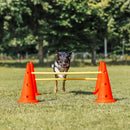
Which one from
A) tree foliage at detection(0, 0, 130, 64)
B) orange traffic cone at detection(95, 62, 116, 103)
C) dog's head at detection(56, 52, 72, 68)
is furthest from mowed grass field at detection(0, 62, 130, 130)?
tree foliage at detection(0, 0, 130, 64)

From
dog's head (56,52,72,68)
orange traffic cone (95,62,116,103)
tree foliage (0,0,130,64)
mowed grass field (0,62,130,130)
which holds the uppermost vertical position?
tree foliage (0,0,130,64)

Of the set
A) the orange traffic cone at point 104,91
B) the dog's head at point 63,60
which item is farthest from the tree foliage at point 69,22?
the orange traffic cone at point 104,91

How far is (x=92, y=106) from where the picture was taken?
9.17 m

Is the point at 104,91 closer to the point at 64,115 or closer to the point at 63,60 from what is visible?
the point at 64,115

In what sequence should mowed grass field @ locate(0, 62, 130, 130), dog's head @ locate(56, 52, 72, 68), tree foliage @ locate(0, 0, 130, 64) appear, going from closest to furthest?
1. mowed grass field @ locate(0, 62, 130, 130)
2. dog's head @ locate(56, 52, 72, 68)
3. tree foliage @ locate(0, 0, 130, 64)

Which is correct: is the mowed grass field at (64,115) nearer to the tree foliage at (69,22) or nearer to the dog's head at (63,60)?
the dog's head at (63,60)

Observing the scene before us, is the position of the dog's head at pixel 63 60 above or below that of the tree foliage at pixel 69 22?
below

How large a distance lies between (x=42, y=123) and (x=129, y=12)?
3686cm

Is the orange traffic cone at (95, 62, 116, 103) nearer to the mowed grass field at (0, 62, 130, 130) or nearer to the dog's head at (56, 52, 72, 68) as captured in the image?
the mowed grass field at (0, 62, 130, 130)

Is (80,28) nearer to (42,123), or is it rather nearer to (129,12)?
(129,12)

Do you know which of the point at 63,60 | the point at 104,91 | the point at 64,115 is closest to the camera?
the point at 64,115

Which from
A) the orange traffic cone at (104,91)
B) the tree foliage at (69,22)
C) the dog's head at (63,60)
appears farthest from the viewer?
the tree foliage at (69,22)

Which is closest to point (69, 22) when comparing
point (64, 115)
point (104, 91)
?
point (104, 91)

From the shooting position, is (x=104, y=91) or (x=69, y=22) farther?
(x=69, y=22)
